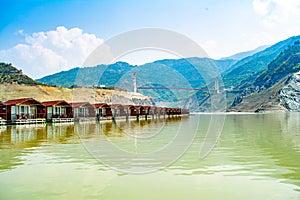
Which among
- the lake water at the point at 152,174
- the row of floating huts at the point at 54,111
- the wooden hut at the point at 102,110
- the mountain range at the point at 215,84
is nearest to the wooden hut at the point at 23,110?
the row of floating huts at the point at 54,111

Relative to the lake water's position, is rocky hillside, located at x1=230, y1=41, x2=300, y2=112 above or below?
above

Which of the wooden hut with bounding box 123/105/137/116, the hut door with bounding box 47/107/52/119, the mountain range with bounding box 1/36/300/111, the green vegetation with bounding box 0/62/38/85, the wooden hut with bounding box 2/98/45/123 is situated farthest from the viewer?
the mountain range with bounding box 1/36/300/111

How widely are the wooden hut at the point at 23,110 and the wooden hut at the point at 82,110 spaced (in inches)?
275

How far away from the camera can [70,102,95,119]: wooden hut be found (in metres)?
51.5

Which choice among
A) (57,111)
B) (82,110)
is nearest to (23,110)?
(57,111)

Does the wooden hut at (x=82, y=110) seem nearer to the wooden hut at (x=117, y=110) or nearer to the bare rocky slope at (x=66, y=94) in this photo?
the wooden hut at (x=117, y=110)

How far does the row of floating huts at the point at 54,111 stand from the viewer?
40.0 m

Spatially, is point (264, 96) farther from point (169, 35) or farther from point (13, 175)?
point (13, 175)

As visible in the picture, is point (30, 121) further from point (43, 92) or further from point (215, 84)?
point (215, 84)

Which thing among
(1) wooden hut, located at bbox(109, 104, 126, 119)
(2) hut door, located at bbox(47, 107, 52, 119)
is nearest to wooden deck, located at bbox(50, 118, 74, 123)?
(2) hut door, located at bbox(47, 107, 52, 119)

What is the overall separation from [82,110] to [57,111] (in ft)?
18.3

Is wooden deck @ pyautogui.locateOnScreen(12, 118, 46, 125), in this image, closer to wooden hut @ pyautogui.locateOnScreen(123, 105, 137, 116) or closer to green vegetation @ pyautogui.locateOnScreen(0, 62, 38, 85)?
wooden hut @ pyautogui.locateOnScreen(123, 105, 137, 116)

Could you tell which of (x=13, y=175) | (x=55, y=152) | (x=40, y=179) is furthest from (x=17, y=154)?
(x=40, y=179)

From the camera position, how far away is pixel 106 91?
10712cm
